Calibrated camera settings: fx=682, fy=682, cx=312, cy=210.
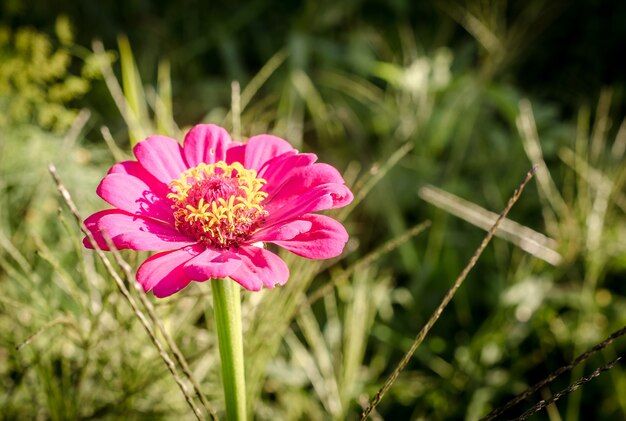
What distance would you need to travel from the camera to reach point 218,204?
1.43ft

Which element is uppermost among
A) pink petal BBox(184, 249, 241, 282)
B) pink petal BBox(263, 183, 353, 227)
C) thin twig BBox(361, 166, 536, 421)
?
pink petal BBox(263, 183, 353, 227)

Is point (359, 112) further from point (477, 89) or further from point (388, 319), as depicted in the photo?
point (388, 319)

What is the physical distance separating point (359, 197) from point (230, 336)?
18 centimetres

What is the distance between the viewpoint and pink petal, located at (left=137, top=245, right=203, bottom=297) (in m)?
0.36

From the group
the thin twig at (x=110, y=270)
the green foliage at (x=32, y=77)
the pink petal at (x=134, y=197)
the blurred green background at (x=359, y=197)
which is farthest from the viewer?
the green foliage at (x=32, y=77)

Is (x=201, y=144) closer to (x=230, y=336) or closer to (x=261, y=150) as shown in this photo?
(x=261, y=150)

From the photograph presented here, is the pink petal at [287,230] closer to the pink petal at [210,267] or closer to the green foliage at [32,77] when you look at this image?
the pink petal at [210,267]

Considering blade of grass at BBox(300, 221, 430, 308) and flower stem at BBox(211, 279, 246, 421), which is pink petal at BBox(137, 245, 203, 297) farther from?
blade of grass at BBox(300, 221, 430, 308)

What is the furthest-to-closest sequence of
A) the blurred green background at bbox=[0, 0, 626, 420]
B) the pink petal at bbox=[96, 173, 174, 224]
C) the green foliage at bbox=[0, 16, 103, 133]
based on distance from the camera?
the green foliage at bbox=[0, 16, 103, 133], the blurred green background at bbox=[0, 0, 626, 420], the pink petal at bbox=[96, 173, 174, 224]

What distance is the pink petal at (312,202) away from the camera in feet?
1.29

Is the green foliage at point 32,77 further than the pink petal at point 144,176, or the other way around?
the green foliage at point 32,77

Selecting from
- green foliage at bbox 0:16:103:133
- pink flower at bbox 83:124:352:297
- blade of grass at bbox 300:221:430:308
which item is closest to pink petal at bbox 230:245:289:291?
pink flower at bbox 83:124:352:297

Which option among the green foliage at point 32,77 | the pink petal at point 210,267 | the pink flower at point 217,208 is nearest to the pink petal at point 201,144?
the pink flower at point 217,208

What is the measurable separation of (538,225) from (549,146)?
0.43ft
